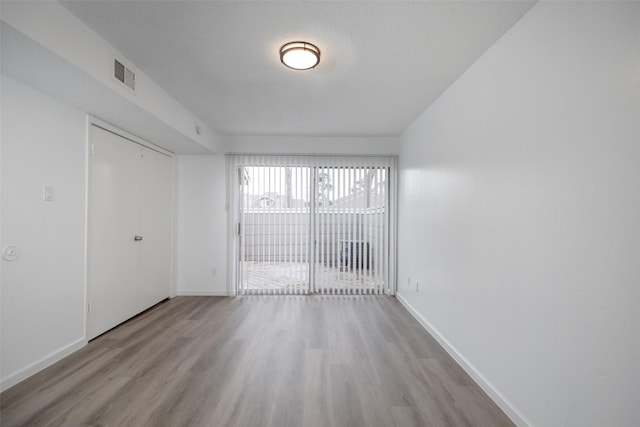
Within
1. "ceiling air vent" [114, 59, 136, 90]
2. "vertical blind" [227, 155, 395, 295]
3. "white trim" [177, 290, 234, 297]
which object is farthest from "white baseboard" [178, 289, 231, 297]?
"ceiling air vent" [114, 59, 136, 90]

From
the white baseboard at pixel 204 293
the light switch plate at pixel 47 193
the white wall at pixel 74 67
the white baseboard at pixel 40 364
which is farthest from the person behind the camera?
the white baseboard at pixel 204 293

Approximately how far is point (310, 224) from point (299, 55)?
2.67 m

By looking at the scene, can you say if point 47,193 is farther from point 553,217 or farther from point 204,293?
A: point 553,217

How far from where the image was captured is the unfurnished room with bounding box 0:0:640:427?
1222 mm

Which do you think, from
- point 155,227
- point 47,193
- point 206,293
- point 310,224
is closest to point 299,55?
point 47,193

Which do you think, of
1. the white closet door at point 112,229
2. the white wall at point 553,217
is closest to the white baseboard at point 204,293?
the white closet door at point 112,229

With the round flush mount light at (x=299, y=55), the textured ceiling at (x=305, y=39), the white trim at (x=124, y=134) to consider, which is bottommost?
the white trim at (x=124, y=134)

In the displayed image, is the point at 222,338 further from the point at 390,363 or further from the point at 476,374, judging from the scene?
the point at 476,374

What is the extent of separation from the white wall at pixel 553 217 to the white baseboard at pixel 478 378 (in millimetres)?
18

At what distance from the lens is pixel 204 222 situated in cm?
424

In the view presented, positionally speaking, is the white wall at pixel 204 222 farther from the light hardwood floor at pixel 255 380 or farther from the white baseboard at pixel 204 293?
the light hardwood floor at pixel 255 380

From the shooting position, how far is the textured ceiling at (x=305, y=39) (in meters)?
1.61

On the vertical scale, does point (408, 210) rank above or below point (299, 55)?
below

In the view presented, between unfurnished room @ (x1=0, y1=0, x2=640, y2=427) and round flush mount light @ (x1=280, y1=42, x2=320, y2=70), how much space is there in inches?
0.7
